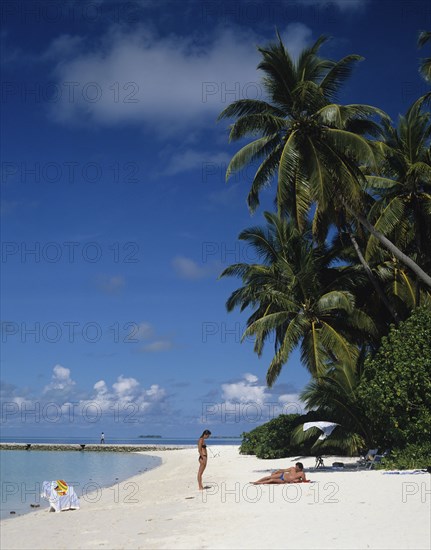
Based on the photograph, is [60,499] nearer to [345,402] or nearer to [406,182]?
[345,402]

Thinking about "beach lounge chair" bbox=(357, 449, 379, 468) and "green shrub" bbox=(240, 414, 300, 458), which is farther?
"green shrub" bbox=(240, 414, 300, 458)

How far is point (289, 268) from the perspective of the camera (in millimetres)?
26250

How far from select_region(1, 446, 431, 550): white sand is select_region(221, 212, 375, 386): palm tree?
8.85 m

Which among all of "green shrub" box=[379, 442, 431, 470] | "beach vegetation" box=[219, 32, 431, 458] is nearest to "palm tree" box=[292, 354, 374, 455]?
"beach vegetation" box=[219, 32, 431, 458]

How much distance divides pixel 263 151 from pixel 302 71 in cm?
313

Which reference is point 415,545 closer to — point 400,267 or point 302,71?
point 302,71

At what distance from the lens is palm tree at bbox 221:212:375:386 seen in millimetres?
24156

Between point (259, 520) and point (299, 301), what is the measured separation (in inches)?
652

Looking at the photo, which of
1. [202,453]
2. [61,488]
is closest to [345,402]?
[202,453]

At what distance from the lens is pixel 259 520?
10.4m

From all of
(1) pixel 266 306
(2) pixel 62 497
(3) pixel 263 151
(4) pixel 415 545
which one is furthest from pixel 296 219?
(4) pixel 415 545

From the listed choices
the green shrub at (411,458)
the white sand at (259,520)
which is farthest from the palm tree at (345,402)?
the white sand at (259,520)

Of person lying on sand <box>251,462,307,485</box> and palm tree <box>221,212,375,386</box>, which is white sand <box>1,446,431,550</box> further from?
palm tree <box>221,212,375,386</box>

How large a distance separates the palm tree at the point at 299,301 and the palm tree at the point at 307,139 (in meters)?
2.11
